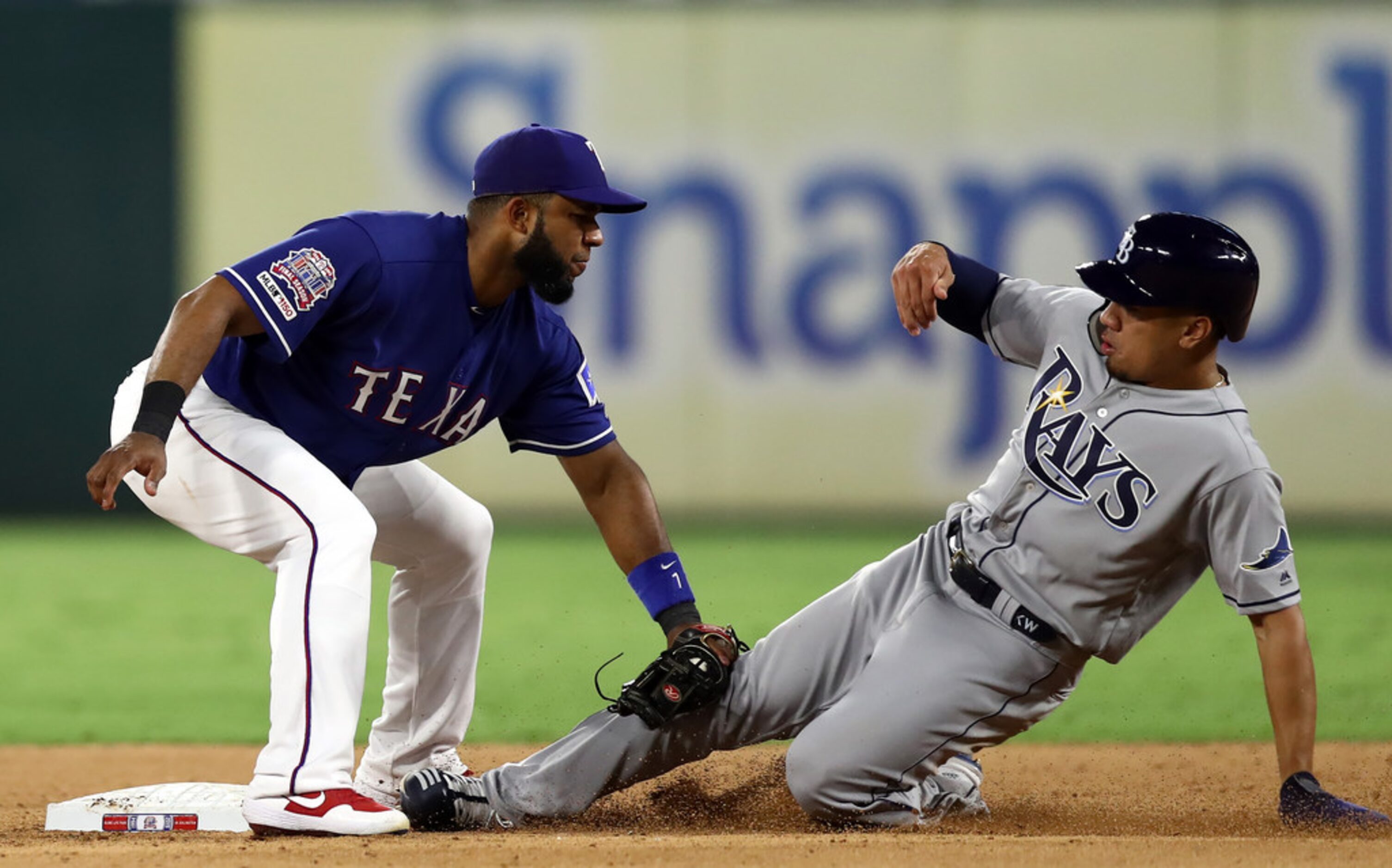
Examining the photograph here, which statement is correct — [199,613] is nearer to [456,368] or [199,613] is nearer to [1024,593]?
[456,368]

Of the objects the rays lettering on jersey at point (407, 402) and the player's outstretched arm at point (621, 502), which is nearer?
the rays lettering on jersey at point (407, 402)

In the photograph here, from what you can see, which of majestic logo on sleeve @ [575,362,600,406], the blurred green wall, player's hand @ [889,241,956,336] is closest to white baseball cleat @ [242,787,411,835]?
majestic logo on sleeve @ [575,362,600,406]

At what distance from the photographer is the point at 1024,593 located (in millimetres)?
3945

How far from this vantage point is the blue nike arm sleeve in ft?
13.7

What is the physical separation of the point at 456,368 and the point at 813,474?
8.25 metres

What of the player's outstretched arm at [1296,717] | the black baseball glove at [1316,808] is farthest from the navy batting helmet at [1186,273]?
the black baseball glove at [1316,808]

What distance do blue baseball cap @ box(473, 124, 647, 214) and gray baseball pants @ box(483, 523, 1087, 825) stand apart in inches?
43.4

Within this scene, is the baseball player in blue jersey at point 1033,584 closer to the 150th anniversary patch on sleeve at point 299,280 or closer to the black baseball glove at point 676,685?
the black baseball glove at point 676,685

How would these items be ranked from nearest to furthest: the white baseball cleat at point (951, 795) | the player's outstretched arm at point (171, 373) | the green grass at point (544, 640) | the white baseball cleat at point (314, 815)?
the player's outstretched arm at point (171, 373)
the white baseball cleat at point (314, 815)
the white baseball cleat at point (951, 795)
the green grass at point (544, 640)

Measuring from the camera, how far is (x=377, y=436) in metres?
4.08

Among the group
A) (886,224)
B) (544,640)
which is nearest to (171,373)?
(544,640)

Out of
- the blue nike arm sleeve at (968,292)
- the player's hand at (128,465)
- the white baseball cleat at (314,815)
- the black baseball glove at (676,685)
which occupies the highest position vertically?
the blue nike arm sleeve at (968,292)

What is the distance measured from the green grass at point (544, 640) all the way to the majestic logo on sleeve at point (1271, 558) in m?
2.07

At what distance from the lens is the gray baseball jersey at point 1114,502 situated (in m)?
3.64
